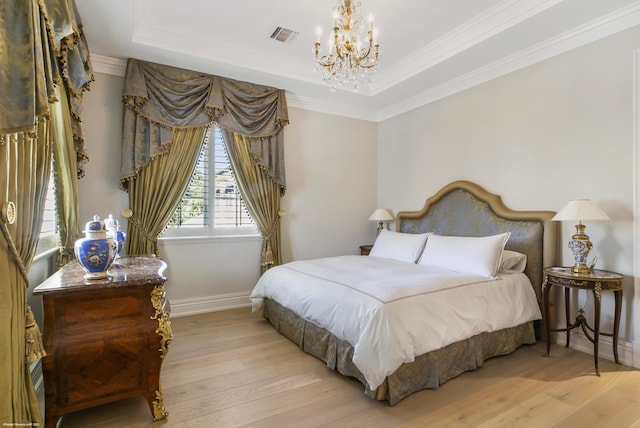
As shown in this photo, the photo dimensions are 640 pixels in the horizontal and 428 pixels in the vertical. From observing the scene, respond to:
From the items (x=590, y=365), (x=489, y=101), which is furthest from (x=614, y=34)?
(x=590, y=365)

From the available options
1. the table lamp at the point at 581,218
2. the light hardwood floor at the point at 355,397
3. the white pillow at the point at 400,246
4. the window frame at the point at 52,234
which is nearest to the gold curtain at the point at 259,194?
the white pillow at the point at 400,246

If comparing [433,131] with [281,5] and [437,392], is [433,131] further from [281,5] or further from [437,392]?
[437,392]

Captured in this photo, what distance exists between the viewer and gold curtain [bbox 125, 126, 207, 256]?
362cm

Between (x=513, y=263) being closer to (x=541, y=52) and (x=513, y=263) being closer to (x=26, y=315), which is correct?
(x=541, y=52)

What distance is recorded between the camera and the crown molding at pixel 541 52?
2.72m

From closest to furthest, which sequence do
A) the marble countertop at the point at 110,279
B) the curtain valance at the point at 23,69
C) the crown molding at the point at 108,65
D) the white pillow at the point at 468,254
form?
the curtain valance at the point at 23,69 < the marble countertop at the point at 110,279 < the white pillow at the point at 468,254 < the crown molding at the point at 108,65

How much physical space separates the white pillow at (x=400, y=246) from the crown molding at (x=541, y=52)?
190cm

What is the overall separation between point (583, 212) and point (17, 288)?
368 centimetres

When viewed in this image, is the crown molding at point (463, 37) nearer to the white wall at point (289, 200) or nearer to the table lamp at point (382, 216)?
the white wall at point (289, 200)

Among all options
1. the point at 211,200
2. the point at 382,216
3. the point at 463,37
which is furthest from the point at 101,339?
the point at 463,37

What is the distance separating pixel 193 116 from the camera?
12.6ft

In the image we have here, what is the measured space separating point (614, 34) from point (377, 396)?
138 inches

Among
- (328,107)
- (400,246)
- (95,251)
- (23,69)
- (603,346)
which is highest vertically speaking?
(328,107)

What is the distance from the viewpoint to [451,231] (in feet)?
13.3
